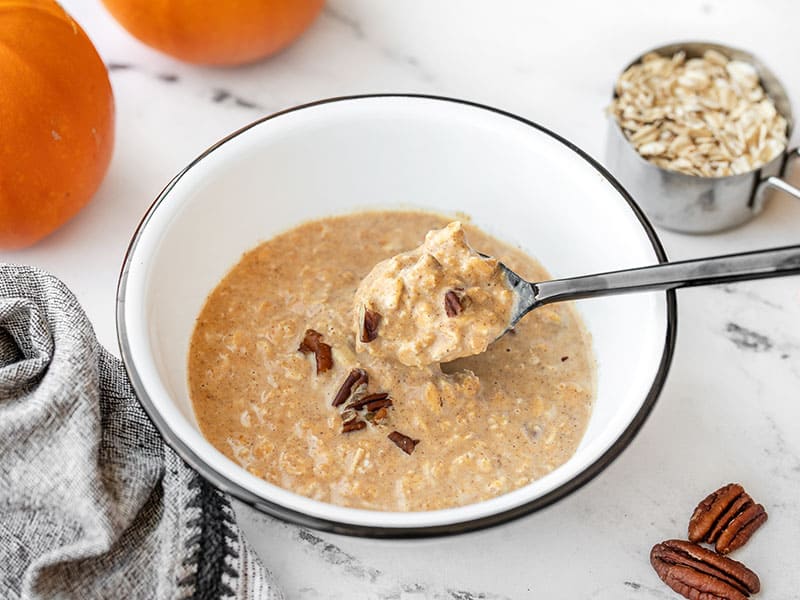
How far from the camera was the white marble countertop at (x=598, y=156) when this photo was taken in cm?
188

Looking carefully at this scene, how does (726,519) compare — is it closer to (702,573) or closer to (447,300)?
(702,573)

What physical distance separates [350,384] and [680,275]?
60cm

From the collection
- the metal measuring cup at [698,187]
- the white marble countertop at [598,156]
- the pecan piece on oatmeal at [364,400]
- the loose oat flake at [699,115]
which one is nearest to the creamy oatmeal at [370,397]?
the pecan piece on oatmeal at [364,400]

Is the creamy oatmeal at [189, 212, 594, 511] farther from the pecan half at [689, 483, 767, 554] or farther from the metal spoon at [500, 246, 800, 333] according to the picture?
the pecan half at [689, 483, 767, 554]

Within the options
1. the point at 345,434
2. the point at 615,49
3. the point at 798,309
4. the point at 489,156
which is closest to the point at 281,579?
the point at 345,434

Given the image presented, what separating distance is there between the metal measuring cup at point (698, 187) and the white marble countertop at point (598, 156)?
0.05 metres

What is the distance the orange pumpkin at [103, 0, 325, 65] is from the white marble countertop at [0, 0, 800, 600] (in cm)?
12

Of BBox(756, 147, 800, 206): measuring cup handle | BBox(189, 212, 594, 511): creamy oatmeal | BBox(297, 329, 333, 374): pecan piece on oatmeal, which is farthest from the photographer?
BBox(756, 147, 800, 206): measuring cup handle

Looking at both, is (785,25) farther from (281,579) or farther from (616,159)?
(281,579)

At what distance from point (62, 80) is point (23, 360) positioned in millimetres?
573

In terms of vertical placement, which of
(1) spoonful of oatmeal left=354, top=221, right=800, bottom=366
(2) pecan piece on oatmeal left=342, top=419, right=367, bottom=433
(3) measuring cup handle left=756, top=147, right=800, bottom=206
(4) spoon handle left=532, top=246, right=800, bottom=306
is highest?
(4) spoon handle left=532, top=246, right=800, bottom=306

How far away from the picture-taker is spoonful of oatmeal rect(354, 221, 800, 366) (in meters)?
1.85

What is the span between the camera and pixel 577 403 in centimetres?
195

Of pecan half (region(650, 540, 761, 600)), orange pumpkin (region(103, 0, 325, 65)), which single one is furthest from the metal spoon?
orange pumpkin (region(103, 0, 325, 65))
